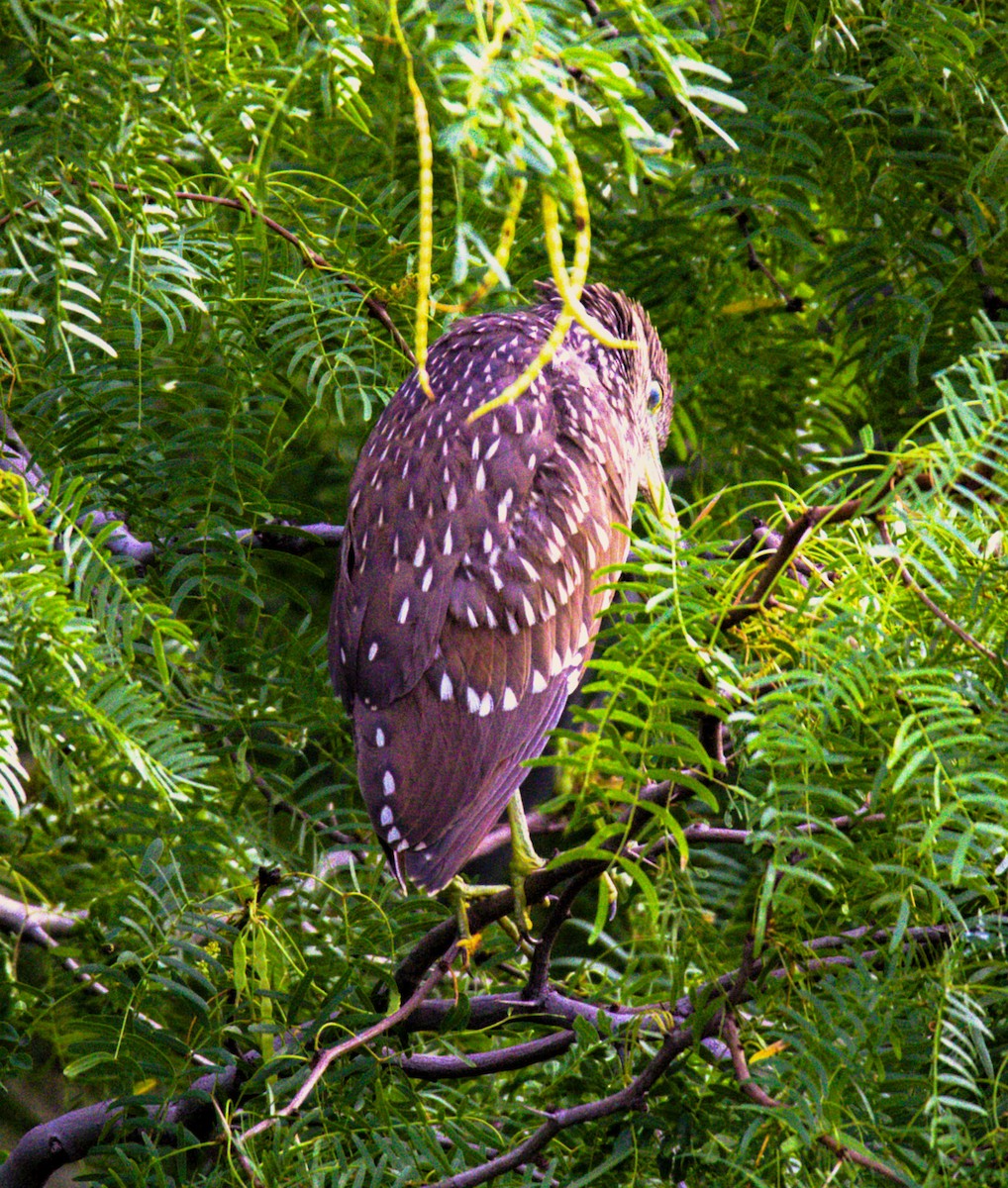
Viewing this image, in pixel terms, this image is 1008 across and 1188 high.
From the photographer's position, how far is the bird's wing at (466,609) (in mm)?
2631

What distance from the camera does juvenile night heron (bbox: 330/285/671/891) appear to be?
264 cm

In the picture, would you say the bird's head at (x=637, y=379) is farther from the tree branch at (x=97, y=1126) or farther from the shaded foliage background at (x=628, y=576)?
the tree branch at (x=97, y=1126)

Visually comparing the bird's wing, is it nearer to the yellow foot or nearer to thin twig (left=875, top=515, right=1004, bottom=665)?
the yellow foot

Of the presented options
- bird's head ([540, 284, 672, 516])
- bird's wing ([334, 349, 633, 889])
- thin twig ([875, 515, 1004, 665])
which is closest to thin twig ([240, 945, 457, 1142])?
bird's wing ([334, 349, 633, 889])

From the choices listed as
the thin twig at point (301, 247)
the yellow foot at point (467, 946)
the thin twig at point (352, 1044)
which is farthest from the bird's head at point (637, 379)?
the thin twig at point (352, 1044)

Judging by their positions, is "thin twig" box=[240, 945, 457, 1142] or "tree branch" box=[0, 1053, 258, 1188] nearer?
"thin twig" box=[240, 945, 457, 1142]

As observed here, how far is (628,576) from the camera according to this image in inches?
142

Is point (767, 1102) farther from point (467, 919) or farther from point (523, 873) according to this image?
point (523, 873)

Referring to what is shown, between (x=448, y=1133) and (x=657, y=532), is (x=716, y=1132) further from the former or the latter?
(x=657, y=532)

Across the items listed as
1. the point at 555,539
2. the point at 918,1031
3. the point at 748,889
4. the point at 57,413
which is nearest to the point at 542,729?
the point at 555,539

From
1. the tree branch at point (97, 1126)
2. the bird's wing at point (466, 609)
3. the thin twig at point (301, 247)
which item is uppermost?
the thin twig at point (301, 247)

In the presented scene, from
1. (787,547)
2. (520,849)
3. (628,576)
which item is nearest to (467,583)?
(520,849)

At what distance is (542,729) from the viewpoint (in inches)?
111

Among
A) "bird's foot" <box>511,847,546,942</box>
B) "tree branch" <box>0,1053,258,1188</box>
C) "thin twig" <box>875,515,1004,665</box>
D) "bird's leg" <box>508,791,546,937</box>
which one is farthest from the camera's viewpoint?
"bird's leg" <box>508,791,546,937</box>
